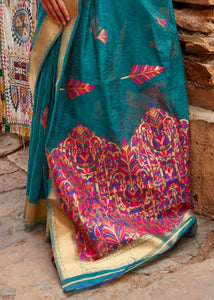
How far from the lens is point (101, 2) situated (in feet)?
6.10

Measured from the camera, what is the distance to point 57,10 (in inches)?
72.9

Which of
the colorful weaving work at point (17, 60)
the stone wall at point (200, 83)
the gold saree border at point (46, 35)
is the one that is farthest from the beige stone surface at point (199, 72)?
the colorful weaving work at point (17, 60)

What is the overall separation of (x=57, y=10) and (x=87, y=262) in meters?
1.03

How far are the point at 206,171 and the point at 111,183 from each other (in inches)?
17.9

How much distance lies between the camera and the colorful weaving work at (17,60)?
279 cm

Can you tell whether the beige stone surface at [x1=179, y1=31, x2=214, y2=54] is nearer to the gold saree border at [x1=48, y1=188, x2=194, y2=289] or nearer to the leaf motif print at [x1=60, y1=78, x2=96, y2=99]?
the leaf motif print at [x1=60, y1=78, x2=96, y2=99]

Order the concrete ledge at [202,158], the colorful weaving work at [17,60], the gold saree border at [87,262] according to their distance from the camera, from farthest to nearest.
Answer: the colorful weaving work at [17,60] → the concrete ledge at [202,158] → the gold saree border at [87,262]

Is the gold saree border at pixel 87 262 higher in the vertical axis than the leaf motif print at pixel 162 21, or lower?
lower

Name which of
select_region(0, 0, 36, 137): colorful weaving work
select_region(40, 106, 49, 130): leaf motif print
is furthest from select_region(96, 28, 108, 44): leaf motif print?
select_region(0, 0, 36, 137): colorful weaving work

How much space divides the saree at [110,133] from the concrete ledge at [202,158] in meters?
0.06

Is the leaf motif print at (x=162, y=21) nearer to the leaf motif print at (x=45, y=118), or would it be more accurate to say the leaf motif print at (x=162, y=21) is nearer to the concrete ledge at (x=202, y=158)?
the concrete ledge at (x=202, y=158)

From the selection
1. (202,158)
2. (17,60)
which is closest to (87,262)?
(202,158)

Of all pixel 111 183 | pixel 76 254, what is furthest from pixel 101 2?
pixel 76 254

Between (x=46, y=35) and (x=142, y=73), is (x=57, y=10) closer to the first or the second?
(x=46, y=35)
